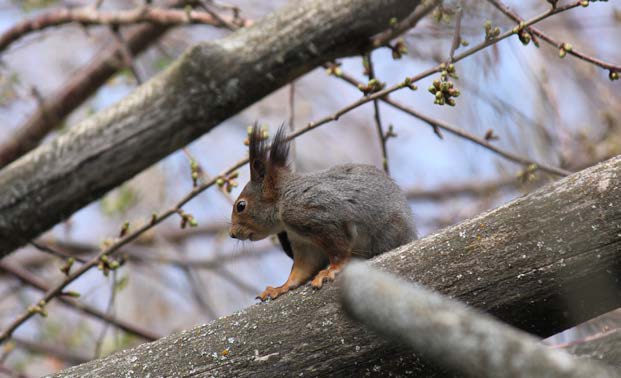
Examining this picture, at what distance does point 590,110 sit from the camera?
5.30 metres

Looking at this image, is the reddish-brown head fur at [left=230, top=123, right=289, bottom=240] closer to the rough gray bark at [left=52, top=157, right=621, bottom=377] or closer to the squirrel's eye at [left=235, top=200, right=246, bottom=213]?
the squirrel's eye at [left=235, top=200, right=246, bottom=213]

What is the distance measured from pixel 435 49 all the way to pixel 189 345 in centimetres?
252

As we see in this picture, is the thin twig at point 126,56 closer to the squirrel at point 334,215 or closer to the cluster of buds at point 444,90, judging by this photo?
the squirrel at point 334,215

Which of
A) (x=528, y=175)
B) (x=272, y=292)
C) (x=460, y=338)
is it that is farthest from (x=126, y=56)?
(x=460, y=338)

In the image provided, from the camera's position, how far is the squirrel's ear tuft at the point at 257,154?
2886mm

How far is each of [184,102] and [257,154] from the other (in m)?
0.40

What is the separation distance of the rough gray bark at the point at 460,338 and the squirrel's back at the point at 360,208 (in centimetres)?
174

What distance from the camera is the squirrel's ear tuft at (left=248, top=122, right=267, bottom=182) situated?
289 centimetres

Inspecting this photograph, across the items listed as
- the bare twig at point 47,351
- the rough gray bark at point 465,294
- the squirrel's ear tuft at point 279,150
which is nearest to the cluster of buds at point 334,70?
the squirrel's ear tuft at point 279,150

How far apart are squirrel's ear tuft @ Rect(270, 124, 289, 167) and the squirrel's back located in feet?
0.76

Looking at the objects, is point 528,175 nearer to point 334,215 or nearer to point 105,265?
point 334,215

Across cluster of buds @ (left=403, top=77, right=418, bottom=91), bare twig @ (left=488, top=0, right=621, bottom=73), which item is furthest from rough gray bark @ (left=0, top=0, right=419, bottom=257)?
cluster of buds @ (left=403, top=77, right=418, bottom=91)

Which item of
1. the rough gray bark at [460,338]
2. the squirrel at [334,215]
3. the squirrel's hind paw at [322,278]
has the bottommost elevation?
the rough gray bark at [460,338]

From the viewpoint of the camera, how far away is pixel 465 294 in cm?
188
